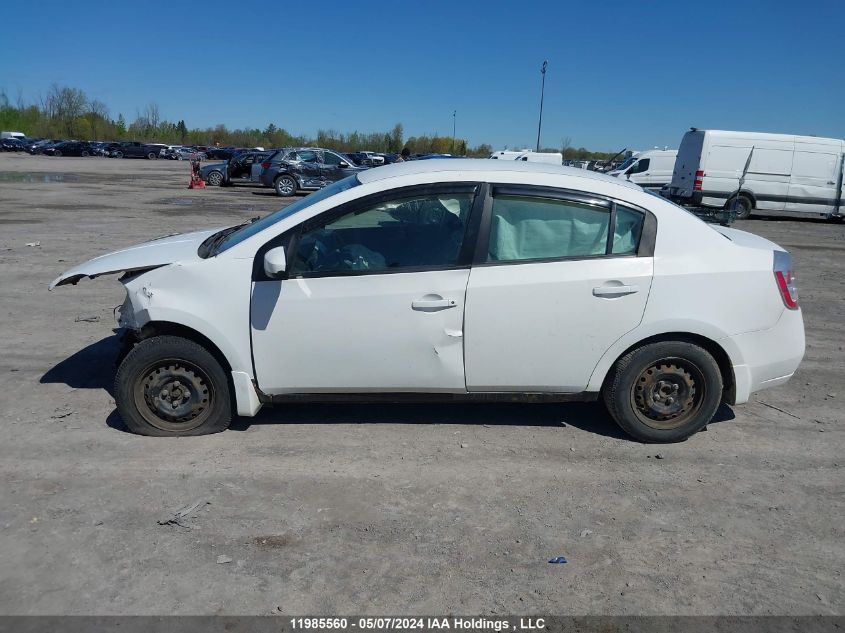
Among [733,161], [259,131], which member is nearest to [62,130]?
[259,131]

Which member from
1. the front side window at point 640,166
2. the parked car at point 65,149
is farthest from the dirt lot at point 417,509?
the parked car at point 65,149

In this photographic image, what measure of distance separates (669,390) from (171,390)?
10.5ft

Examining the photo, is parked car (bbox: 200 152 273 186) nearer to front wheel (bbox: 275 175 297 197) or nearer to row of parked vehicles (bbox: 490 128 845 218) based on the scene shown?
front wheel (bbox: 275 175 297 197)

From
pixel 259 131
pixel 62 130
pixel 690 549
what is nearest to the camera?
pixel 690 549

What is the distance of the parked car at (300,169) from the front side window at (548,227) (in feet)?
71.3

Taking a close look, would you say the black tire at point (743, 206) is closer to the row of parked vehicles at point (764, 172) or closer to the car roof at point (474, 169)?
the row of parked vehicles at point (764, 172)

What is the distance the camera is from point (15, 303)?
7660 millimetres

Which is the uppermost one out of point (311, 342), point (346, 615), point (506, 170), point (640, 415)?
point (506, 170)

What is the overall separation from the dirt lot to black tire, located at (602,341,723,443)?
0.15 meters

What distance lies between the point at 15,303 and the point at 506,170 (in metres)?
6.11

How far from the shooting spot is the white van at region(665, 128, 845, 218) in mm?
21031

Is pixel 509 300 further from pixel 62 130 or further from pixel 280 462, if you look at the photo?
pixel 62 130

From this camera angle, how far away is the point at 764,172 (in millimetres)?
21484

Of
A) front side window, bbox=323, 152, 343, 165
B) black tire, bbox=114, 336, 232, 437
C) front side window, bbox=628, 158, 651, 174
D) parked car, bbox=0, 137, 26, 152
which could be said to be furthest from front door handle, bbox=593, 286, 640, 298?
parked car, bbox=0, 137, 26, 152
